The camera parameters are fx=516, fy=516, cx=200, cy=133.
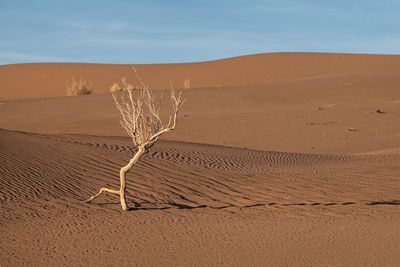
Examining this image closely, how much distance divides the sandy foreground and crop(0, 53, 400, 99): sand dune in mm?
25215

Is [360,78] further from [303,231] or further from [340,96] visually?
[303,231]

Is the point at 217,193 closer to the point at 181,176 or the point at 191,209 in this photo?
the point at 191,209

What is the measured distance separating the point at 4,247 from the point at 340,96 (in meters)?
22.5

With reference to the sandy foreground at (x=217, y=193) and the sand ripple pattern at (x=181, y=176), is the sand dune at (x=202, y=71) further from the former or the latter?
the sand ripple pattern at (x=181, y=176)

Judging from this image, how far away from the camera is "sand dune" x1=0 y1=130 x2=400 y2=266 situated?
547 centimetres

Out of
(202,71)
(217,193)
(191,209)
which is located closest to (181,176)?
(217,193)

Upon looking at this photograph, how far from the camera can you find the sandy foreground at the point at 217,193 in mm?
5543

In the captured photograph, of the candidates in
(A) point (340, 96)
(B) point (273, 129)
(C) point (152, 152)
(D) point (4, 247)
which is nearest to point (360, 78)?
(A) point (340, 96)

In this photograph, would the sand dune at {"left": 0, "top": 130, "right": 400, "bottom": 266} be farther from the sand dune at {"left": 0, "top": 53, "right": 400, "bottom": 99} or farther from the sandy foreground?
the sand dune at {"left": 0, "top": 53, "right": 400, "bottom": 99}

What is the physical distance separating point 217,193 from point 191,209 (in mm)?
1310

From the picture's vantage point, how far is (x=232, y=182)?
9898 millimetres

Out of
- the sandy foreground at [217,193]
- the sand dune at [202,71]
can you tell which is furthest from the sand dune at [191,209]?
the sand dune at [202,71]

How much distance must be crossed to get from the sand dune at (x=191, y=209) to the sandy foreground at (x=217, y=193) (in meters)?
0.02

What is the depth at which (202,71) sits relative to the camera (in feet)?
198
